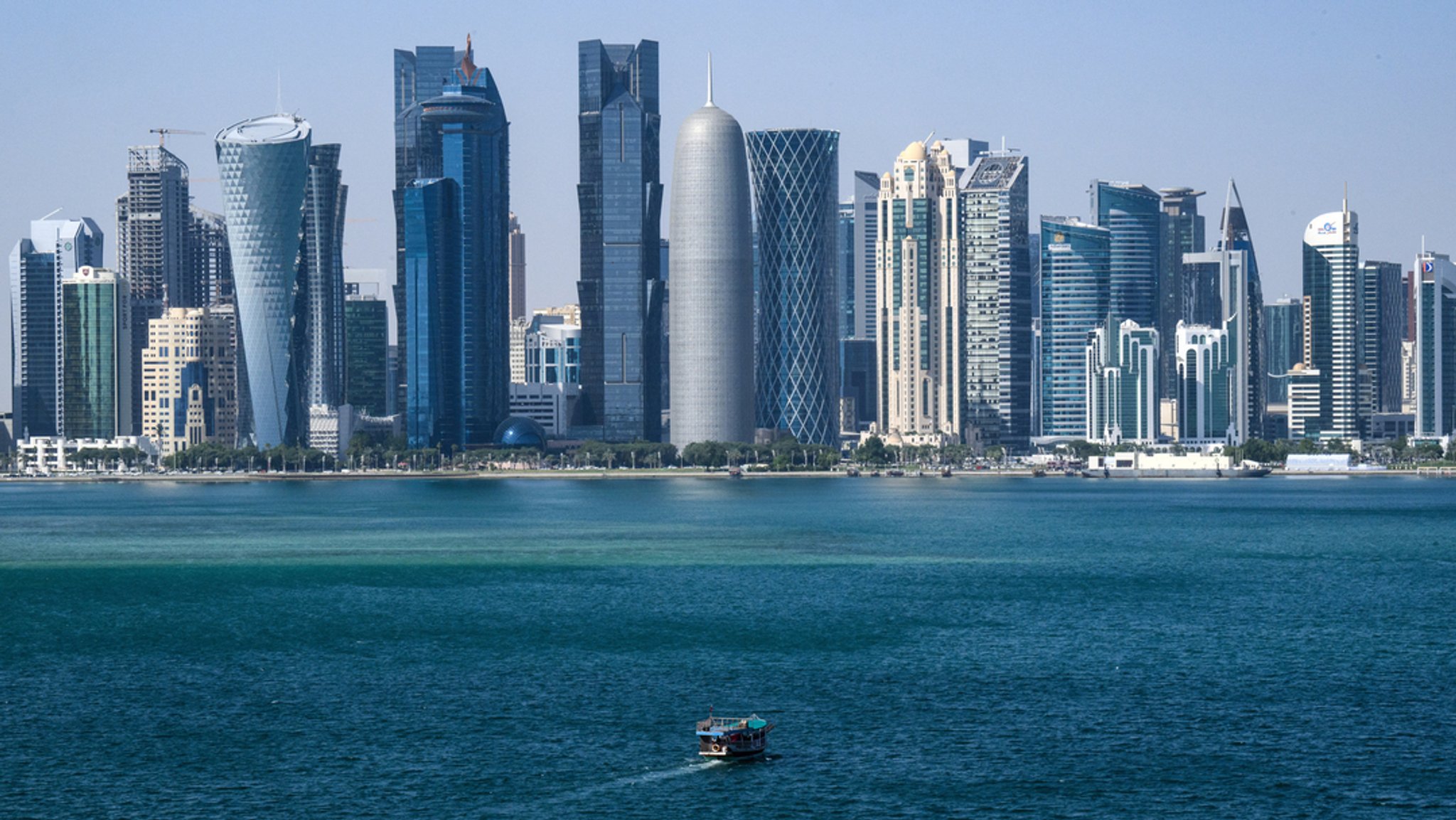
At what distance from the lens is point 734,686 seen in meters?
81.8

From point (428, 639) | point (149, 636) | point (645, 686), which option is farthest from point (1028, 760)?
point (149, 636)

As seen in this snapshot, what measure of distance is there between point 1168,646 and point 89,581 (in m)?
76.5

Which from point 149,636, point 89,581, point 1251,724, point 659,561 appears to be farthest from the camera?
point 659,561

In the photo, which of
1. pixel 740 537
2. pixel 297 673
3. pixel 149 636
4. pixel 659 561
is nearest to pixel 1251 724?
pixel 297 673

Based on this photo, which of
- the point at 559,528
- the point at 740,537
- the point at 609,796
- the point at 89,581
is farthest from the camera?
the point at 559,528

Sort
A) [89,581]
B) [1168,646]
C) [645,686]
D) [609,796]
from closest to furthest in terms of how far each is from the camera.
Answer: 1. [609,796]
2. [645,686]
3. [1168,646]
4. [89,581]

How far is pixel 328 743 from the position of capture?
233ft

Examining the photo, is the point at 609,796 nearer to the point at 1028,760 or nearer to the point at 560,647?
the point at 1028,760

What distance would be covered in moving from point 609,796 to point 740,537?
112 m

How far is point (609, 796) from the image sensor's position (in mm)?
62969

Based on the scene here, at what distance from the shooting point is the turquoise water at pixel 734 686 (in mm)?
63562

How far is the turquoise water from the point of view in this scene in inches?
2502

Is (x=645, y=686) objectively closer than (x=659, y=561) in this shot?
Yes

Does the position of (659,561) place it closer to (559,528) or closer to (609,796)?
(559,528)
